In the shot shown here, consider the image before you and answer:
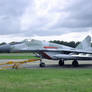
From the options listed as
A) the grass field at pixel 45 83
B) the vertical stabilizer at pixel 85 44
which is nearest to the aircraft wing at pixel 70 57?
the vertical stabilizer at pixel 85 44

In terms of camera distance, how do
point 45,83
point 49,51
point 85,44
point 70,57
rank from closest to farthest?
1. point 45,83
2. point 70,57
3. point 49,51
4. point 85,44

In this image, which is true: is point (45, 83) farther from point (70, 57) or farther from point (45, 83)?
point (70, 57)

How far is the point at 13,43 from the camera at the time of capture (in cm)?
1608

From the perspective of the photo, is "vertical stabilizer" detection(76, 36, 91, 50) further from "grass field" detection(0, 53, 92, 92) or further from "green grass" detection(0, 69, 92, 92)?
"green grass" detection(0, 69, 92, 92)

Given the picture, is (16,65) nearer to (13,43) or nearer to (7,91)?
(13,43)

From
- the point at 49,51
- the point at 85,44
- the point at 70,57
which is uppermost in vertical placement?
the point at 85,44

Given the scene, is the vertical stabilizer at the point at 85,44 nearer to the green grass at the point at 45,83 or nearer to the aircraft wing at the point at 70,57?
the aircraft wing at the point at 70,57

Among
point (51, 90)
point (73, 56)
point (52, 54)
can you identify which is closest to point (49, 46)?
point (52, 54)

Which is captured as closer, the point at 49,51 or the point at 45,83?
the point at 45,83

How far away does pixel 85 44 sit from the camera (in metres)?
20.0

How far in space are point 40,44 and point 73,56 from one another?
3.12m

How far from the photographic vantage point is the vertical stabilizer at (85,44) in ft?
65.3

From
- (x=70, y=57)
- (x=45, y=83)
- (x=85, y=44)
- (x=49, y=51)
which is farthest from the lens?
(x=85, y=44)

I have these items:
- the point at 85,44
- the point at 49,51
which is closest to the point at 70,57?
the point at 49,51
